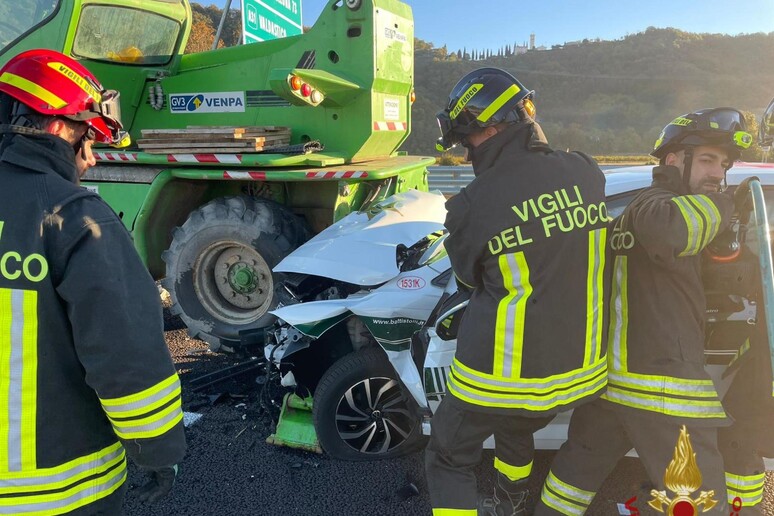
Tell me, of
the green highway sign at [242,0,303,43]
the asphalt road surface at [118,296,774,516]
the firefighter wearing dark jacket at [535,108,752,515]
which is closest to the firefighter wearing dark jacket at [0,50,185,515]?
the asphalt road surface at [118,296,774,516]

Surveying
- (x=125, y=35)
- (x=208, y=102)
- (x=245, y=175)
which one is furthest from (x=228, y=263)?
(x=125, y=35)

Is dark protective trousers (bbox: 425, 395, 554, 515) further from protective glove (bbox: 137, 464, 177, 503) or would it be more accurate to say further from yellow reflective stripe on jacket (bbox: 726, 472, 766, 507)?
protective glove (bbox: 137, 464, 177, 503)

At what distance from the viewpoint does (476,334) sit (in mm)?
2100

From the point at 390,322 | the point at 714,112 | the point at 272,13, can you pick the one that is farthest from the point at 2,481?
the point at 272,13

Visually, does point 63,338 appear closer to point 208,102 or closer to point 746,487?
point 746,487

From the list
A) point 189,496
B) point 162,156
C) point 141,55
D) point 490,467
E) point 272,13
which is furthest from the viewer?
point 272,13

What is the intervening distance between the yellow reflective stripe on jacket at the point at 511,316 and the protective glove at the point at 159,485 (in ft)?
3.84

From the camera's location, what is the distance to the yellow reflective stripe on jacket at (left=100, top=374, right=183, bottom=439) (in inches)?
59.7

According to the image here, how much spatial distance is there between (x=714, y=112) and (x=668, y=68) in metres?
66.4

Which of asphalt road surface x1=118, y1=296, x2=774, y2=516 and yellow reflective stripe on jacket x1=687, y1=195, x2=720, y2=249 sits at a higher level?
yellow reflective stripe on jacket x1=687, y1=195, x2=720, y2=249

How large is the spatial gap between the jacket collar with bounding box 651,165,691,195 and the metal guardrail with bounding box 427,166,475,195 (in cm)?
889

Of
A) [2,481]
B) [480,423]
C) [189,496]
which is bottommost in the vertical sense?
[189,496]

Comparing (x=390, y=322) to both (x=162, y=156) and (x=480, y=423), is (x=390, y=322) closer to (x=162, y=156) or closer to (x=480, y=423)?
(x=480, y=423)

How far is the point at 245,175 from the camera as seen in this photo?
14.9 ft
